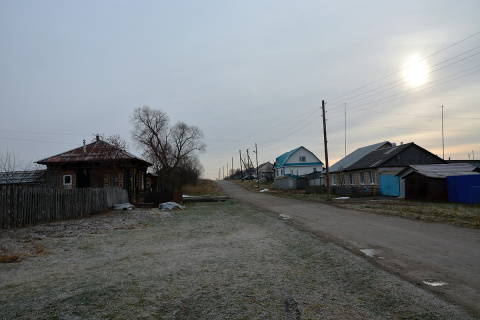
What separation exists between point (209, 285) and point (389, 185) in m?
28.6

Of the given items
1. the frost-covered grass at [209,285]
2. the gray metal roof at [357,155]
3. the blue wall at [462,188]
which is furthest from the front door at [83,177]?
the blue wall at [462,188]

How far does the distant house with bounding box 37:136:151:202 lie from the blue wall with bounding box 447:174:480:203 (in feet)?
79.5

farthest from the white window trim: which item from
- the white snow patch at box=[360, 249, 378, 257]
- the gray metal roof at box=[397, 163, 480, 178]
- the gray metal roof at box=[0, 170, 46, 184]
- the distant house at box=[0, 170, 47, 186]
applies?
the gray metal roof at box=[0, 170, 46, 184]

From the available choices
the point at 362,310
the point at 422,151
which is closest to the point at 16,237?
the point at 362,310

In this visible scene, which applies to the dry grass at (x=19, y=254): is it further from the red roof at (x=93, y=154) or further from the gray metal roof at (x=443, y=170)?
the gray metal roof at (x=443, y=170)

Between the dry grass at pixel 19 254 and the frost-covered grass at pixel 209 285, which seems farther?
the dry grass at pixel 19 254

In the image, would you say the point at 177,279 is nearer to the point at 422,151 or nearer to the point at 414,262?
the point at 414,262

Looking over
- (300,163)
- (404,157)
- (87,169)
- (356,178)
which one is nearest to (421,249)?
(404,157)

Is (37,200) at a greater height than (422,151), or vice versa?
(422,151)

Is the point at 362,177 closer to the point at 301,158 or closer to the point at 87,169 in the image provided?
the point at 87,169

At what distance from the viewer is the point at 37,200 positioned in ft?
48.3

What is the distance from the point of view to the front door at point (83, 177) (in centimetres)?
3045

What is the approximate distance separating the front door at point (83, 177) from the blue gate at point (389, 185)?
27.0 meters

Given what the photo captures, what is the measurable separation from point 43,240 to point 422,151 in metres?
33.0
